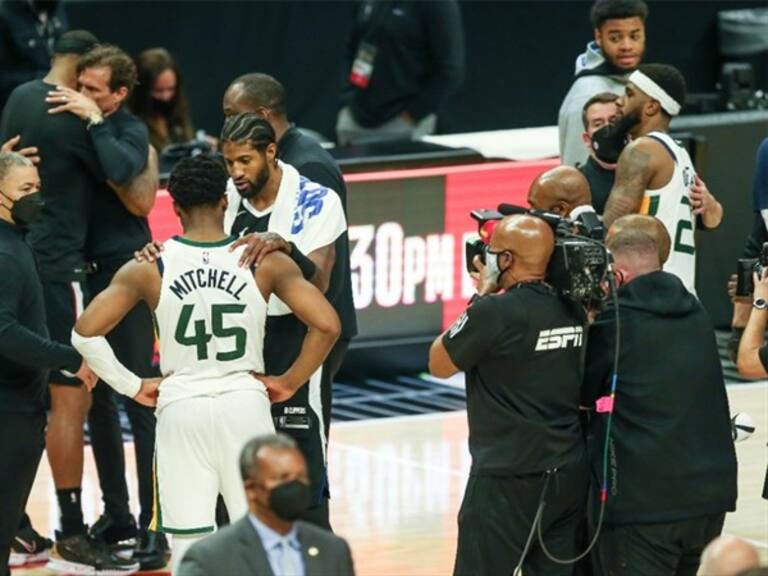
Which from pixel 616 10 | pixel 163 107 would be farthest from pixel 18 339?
pixel 163 107

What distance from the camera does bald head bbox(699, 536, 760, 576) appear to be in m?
4.85

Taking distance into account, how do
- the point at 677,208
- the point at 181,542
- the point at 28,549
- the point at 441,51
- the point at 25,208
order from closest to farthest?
the point at 181,542, the point at 25,208, the point at 677,208, the point at 28,549, the point at 441,51

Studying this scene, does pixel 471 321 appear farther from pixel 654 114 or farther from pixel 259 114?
pixel 654 114

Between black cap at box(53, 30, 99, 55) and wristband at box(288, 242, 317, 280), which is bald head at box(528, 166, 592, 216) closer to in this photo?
wristband at box(288, 242, 317, 280)

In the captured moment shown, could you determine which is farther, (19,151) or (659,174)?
(19,151)

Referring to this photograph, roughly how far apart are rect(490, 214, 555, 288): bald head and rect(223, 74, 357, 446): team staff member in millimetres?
1069

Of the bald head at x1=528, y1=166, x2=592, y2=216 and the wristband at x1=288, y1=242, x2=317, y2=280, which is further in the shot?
the bald head at x1=528, y1=166, x2=592, y2=216

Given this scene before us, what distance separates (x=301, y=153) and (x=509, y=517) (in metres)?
1.76

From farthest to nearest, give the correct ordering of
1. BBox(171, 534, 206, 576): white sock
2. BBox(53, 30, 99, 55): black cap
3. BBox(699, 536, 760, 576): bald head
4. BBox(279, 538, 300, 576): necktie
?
1. BBox(53, 30, 99, 55): black cap
2. BBox(171, 534, 206, 576): white sock
3. BBox(279, 538, 300, 576): necktie
4. BBox(699, 536, 760, 576): bald head

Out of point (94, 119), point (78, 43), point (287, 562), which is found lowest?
point (287, 562)

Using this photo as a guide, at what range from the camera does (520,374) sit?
6.37 m

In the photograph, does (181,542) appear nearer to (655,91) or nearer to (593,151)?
(593,151)

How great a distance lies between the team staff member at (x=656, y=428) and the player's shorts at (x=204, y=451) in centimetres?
110

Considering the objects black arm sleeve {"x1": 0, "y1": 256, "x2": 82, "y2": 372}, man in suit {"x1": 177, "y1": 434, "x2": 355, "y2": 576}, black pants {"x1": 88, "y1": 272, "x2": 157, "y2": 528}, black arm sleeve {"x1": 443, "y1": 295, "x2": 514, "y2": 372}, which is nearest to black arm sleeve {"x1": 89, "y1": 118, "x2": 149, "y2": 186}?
black pants {"x1": 88, "y1": 272, "x2": 157, "y2": 528}
